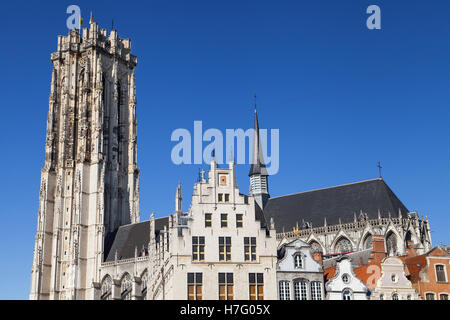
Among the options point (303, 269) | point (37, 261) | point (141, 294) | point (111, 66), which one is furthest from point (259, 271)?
point (111, 66)

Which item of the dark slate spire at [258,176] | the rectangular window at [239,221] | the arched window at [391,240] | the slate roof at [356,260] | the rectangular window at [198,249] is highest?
the dark slate spire at [258,176]

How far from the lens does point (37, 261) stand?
8706 centimetres

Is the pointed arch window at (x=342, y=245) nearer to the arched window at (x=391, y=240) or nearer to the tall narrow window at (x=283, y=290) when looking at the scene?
the arched window at (x=391, y=240)

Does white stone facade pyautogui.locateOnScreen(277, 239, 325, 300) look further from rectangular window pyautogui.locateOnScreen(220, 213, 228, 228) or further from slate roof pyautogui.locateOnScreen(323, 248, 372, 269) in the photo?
slate roof pyautogui.locateOnScreen(323, 248, 372, 269)

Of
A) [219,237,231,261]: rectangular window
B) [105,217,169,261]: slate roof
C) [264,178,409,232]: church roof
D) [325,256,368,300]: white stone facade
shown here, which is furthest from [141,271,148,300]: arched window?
[325,256,368,300]: white stone facade

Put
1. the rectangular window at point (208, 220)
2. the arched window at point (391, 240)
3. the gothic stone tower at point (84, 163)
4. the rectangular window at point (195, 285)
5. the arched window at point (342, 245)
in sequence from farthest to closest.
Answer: the gothic stone tower at point (84, 163), the arched window at point (342, 245), the arched window at point (391, 240), the rectangular window at point (208, 220), the rectangular window at point (195, 285)

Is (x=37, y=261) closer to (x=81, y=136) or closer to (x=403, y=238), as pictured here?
(x=81, y=136)

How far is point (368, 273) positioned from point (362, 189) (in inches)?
1230

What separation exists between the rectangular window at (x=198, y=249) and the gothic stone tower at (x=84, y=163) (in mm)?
44360

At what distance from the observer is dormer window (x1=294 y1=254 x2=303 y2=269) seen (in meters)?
41.2

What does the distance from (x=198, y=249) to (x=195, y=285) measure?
88.8 inches

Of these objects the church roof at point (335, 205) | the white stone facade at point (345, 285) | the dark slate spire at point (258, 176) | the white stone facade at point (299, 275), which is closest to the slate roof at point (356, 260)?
the white stone facade at point (345, 285)

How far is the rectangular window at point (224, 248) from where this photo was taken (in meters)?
40.4

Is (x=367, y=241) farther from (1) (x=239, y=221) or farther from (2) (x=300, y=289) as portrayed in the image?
(1) (x=239, y=221)
